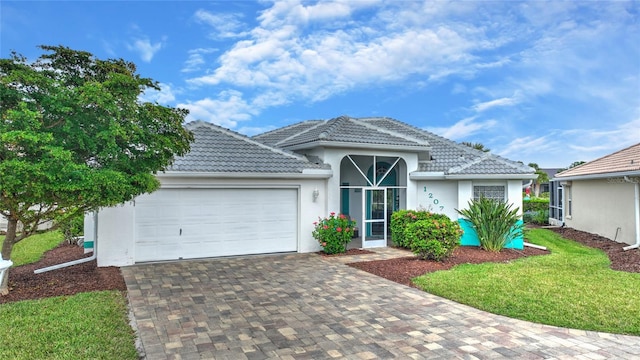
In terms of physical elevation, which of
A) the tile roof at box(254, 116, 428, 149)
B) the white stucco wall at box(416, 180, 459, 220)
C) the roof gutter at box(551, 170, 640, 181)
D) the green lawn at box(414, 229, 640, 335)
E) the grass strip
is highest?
the tile roof at box(254, 116, 428, 149)

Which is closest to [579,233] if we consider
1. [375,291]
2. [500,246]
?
[500,246]

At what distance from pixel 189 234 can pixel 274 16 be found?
7533 millimetres

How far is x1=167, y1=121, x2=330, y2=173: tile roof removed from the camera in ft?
37.5

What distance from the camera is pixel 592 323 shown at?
19.9 ft

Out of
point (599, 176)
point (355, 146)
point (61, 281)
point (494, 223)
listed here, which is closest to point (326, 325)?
point (61, 281)

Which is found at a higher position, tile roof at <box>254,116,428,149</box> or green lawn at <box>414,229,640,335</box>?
tile roof at <box>254,116,428,149</box>

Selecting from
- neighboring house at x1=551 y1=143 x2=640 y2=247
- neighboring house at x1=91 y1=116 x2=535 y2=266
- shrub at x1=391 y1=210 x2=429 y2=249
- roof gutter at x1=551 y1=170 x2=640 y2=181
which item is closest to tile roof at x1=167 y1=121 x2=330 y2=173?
neighboring house at x1=91 y1=116 x2=535 y2=266

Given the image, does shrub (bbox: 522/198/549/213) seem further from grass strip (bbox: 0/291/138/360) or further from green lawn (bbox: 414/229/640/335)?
grass strip (bbox: 0/291/138/360)

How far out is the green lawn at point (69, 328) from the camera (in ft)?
16.1

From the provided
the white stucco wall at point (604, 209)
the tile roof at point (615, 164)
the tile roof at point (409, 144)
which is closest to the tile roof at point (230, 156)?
the tile roof at point (409, 144)

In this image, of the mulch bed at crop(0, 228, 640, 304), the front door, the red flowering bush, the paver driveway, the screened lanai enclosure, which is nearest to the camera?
the paver driveway

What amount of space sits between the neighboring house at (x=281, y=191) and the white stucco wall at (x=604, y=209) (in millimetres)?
4448

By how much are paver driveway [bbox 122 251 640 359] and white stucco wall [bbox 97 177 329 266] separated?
2.05m

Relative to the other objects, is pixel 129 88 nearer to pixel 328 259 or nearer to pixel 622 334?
pixel 328 259
